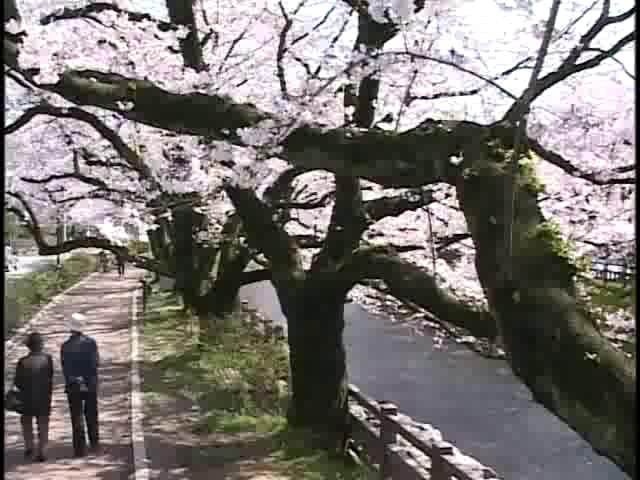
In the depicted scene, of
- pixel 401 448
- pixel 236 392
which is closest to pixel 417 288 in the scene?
pixel 401 448

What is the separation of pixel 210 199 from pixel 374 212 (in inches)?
189

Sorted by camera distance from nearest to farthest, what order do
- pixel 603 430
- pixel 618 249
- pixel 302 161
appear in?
pixel 603 430, pixel 302 161, pixel 618 249

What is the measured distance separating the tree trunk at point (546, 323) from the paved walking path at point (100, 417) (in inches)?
188

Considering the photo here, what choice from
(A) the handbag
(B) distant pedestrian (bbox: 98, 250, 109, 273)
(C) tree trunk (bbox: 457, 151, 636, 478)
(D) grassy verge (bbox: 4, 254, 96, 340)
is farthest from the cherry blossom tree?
(B) distant pedestrian (bbox: 98, 250, 109, 273)

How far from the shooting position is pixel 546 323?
3.83 m

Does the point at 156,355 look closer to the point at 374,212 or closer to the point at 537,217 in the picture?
the point at 374,212

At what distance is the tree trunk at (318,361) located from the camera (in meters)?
8.81

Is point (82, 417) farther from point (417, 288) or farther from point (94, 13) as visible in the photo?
point (94, 13)

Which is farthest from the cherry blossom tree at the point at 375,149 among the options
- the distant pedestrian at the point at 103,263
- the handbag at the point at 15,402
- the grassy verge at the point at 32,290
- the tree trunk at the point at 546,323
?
the distant pedestrian at the point at 103,263

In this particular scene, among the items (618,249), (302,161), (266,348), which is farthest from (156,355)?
(302,161)

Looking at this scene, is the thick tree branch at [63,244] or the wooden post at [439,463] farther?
the thick tree branch at [63,244]

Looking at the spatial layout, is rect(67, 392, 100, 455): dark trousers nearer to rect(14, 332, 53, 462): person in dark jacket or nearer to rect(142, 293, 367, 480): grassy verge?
rect(14, 332, 53, 462): person in dark jacket

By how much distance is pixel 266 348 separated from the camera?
44.6 ft

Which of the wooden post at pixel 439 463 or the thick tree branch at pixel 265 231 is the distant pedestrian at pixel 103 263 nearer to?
the thick tree branch at pixel 265 231
